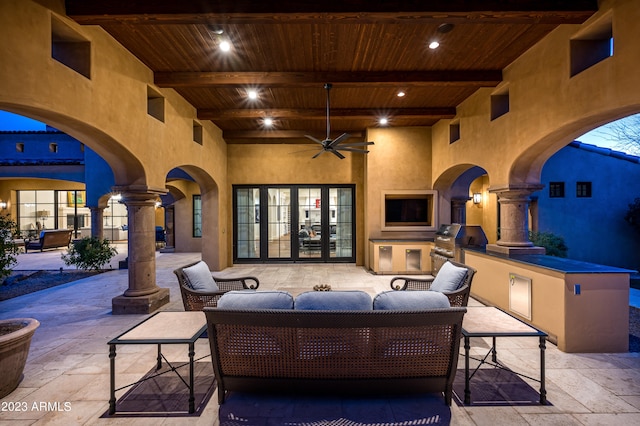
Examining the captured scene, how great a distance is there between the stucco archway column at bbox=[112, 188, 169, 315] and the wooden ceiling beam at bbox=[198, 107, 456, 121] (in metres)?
2.65

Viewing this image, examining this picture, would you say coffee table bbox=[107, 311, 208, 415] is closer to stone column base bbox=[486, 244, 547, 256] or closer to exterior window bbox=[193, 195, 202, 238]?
stone column base bbox=[486, 244, 547, 256]

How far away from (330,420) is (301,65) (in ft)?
15.6

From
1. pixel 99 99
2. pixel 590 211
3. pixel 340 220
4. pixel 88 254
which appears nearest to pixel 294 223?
pixel 340 220

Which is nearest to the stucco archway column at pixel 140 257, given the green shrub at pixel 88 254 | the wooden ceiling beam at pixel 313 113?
the wooden ceiling beam at pixel 313 113

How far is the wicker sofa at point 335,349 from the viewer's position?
2102 mm

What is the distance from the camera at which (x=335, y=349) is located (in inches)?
85.7

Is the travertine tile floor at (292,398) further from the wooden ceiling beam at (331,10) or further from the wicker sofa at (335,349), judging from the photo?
the wooden ceiling beam at (331,10)

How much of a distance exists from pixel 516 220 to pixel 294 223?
593 cm

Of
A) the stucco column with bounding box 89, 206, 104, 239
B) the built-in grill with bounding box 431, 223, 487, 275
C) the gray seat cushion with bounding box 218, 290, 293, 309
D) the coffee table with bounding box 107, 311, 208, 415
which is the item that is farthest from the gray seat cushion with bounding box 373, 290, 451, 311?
the stucco column with bounding box 89, 206, 104, 239

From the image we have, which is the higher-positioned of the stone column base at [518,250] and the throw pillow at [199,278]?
the stone column base at [518,250]

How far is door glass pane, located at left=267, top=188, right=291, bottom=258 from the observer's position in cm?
911

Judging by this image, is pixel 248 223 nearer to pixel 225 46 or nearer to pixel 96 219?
pixel 96 219

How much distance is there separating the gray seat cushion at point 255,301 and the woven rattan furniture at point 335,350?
0.58 feet

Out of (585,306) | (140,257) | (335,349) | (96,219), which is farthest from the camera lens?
(96,219)
